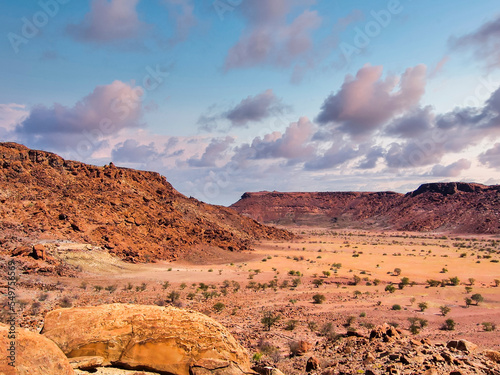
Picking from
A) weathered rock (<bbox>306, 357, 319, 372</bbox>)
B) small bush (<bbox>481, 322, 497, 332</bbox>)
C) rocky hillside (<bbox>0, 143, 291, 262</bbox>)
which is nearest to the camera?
weathered rock (<bbox>306, 357, 319, 372</bbox>)

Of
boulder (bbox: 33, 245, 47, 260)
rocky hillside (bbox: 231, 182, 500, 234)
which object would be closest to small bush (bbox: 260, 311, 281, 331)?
boulder (bbox: 33, 245, 47, 260)

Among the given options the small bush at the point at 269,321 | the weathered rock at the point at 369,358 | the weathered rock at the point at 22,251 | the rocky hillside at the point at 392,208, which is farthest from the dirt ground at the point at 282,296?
the rocky hillside at the point at 392,208

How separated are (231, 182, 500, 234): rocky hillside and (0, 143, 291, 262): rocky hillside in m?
85.1

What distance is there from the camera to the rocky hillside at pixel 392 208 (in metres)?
103

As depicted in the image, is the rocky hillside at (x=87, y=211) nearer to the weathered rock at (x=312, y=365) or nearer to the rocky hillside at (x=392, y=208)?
the weathered rock at (x=312, y=365)

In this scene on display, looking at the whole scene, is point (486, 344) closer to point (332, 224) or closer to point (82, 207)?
point (82, 207)

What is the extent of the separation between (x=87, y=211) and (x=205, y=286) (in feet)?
67.2

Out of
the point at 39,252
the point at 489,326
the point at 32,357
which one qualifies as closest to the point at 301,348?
the point at 32,357

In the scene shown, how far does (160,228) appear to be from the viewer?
4353 centimetres

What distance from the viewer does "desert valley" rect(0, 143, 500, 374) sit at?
26.3ft

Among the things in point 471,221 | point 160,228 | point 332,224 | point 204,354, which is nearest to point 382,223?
point 332,224

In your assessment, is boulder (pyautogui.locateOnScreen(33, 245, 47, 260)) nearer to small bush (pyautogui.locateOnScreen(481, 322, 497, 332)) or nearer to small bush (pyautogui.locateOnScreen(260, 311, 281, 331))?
small bush (pyautogui.locateOnScreen(260, 311, 281, 331))

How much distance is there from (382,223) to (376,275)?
101 metres

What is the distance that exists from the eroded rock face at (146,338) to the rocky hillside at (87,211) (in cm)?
2471
